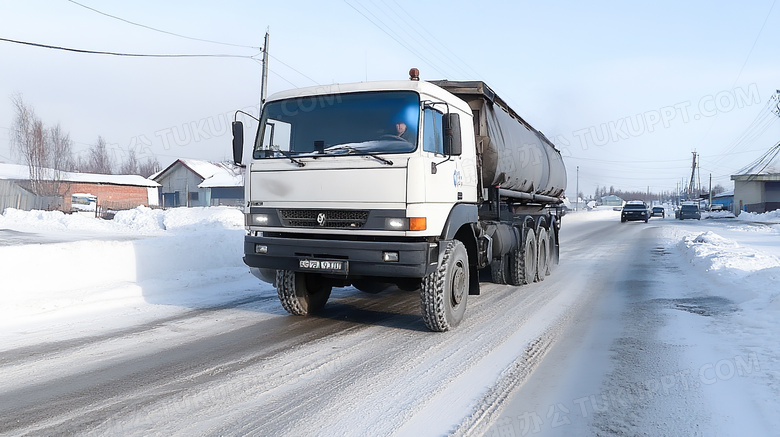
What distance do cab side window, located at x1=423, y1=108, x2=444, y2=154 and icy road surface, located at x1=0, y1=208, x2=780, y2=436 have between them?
220cm

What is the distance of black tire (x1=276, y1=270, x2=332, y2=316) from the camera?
272 inches

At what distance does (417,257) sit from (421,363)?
1170 mm

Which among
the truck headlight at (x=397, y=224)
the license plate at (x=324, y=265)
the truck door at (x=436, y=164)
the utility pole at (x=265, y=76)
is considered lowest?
the license plate at (x=324, y=265)

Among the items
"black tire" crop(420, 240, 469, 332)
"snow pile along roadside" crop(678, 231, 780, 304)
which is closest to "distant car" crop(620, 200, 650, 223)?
"snow pile along roadside" crop(678, 231, 780, 304)

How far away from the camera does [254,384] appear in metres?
4.43

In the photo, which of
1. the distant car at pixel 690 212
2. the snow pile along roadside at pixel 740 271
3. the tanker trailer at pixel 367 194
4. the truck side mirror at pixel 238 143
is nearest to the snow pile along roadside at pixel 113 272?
the tanker trailer at pixel 367 194

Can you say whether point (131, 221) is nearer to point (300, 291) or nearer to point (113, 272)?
point (113, 272)

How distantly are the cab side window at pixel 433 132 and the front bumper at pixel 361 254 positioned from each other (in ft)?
3.63

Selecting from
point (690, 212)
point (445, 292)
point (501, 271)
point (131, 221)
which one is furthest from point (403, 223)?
point (690, 212)

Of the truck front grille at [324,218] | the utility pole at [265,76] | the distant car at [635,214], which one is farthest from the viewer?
the distant car at [635,214]

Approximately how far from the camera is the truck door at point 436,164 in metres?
5.89

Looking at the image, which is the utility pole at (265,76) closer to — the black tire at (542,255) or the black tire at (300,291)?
the black tire at (542,255)

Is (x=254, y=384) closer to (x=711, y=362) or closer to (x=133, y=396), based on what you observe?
(x=133, y=396)

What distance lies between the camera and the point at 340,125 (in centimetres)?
623
